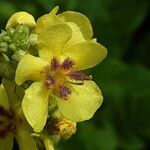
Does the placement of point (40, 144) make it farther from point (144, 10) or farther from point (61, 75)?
point (144, 10)

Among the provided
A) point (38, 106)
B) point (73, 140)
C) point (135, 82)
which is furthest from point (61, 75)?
point (135, 82)

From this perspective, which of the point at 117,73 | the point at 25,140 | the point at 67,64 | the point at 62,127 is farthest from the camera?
the point at 117,73

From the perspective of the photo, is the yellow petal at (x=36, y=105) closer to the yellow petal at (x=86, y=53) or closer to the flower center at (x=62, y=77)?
the flower center at (x=62, y=77)

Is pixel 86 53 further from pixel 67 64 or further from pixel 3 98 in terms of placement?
pixel 3 98

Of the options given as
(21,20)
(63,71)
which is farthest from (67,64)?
(21,20)

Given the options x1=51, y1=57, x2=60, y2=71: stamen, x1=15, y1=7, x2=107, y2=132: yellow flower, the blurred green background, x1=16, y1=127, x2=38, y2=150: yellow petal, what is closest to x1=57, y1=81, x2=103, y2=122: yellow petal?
x1=15, y1=7, x2=107, y2=132: yellow flower

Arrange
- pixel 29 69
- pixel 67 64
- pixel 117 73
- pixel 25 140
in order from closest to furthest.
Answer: pixel 29 69 → pixel 67 64 → pixel 25 140 → pixel 117 73

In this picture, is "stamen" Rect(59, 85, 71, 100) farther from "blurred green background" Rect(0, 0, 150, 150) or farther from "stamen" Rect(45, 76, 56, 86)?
"blurred green background" Rect(0, 0, 150, 150)
